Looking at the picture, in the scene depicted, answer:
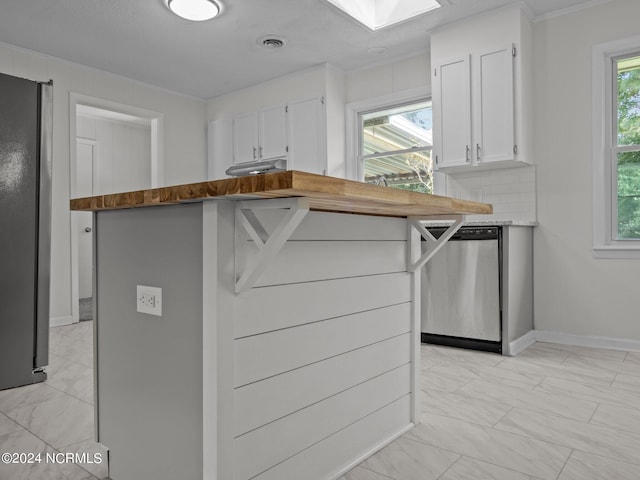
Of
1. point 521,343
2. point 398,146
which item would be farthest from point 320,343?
point 398,146

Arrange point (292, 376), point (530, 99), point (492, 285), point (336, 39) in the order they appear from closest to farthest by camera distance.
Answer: point (292, 376) < point (492, 285) < point (530, 99) < point (336, 39)

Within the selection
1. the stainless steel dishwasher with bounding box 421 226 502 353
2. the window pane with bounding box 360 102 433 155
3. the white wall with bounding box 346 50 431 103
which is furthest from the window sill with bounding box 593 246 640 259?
the white wall with bounding box 346 50 431 103

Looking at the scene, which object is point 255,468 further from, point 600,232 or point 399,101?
point 399,101

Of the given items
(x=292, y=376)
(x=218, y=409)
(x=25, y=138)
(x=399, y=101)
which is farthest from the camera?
(x=399, y=101)

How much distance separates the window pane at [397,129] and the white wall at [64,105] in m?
2.25

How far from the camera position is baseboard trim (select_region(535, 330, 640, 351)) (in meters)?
3.20

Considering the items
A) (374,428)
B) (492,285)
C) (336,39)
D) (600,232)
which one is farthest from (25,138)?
(600,232)

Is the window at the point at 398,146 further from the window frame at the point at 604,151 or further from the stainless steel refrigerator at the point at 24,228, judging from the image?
the stainless steel refrigerator at the point at 24,228

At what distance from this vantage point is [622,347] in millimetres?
3217

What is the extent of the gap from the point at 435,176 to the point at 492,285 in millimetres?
1358

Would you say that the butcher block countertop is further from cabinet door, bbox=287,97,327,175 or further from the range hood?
cabinet door, bbox=287,97,327,175

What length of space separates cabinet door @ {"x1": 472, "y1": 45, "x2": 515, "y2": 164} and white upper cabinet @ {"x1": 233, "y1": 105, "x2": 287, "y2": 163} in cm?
208

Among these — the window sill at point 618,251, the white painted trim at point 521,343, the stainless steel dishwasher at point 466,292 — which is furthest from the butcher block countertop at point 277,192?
the window sill at point 618,251

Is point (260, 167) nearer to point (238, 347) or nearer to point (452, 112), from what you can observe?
point (238, 347)
